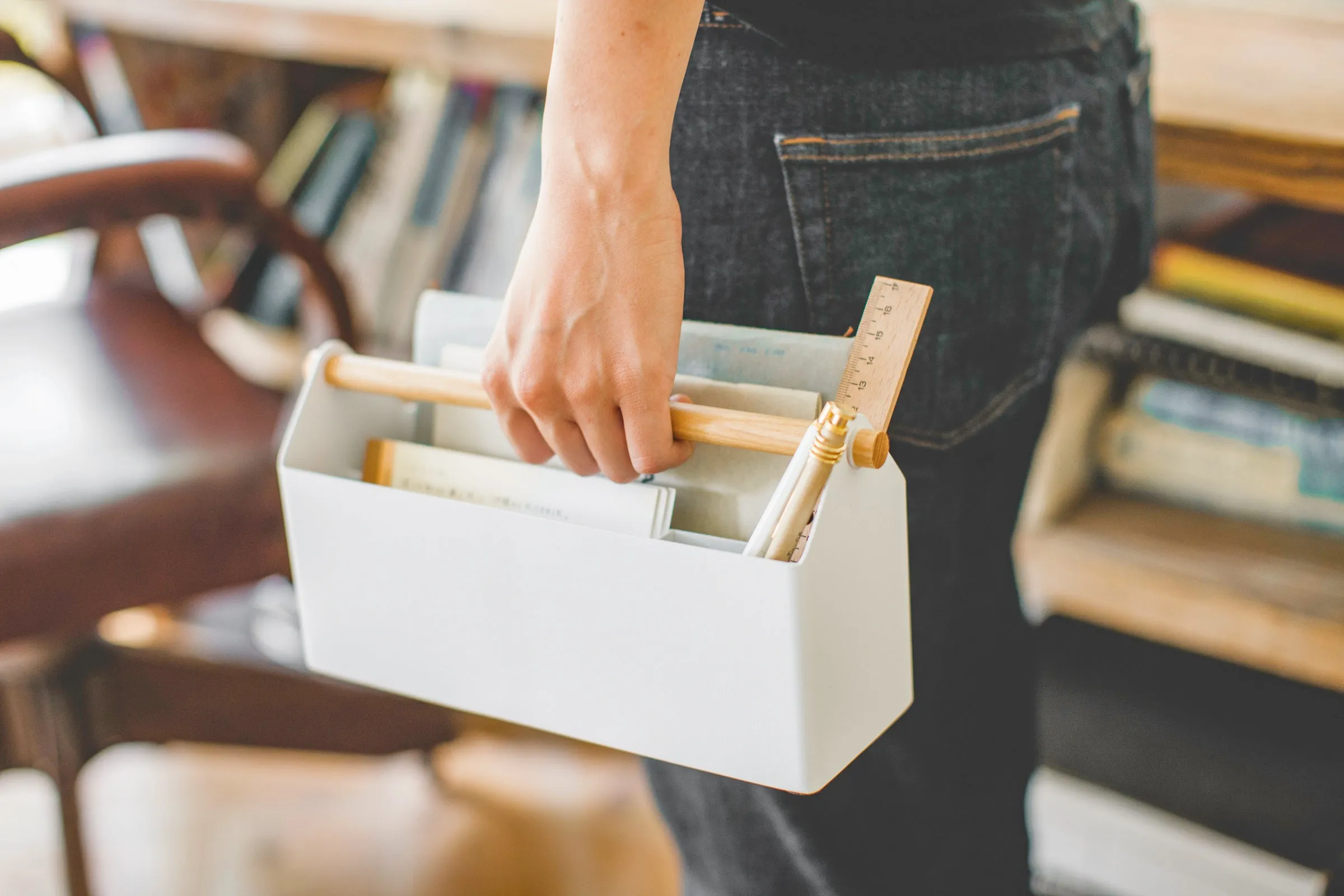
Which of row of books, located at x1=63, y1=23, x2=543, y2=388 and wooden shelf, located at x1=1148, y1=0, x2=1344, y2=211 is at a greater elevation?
wooden shelf, located at x1=1148, y1=0, x2=1344, y2=211

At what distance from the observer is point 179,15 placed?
127cm

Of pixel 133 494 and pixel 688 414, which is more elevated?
pixel 688 414

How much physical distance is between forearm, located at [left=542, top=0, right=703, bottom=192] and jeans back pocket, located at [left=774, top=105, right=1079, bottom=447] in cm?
7

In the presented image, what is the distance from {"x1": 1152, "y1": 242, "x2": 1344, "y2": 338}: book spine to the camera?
0.91 metres

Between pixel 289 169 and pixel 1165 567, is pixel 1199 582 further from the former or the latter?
pixel 289 169

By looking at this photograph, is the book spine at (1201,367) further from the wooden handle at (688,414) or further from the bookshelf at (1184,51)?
the wooden handle at (688,414)

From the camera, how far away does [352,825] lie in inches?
49.9

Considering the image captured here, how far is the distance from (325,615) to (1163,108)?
2.38 ft

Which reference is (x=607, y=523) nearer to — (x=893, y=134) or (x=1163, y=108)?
(x=893, y=134)

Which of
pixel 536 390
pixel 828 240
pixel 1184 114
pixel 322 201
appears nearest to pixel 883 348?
pixel 828 240

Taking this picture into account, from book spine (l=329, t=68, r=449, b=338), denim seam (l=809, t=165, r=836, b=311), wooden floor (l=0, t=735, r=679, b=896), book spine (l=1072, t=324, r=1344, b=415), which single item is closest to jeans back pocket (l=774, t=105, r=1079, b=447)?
denim seam (l=809, t=165, r=836, b=311)

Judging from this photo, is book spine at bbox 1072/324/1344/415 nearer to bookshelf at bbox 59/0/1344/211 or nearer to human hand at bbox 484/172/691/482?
bookshelf at bbox 59/0/1344/211

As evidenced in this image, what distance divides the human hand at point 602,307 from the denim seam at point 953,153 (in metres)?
0.08

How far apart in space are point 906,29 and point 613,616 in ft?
1.08
